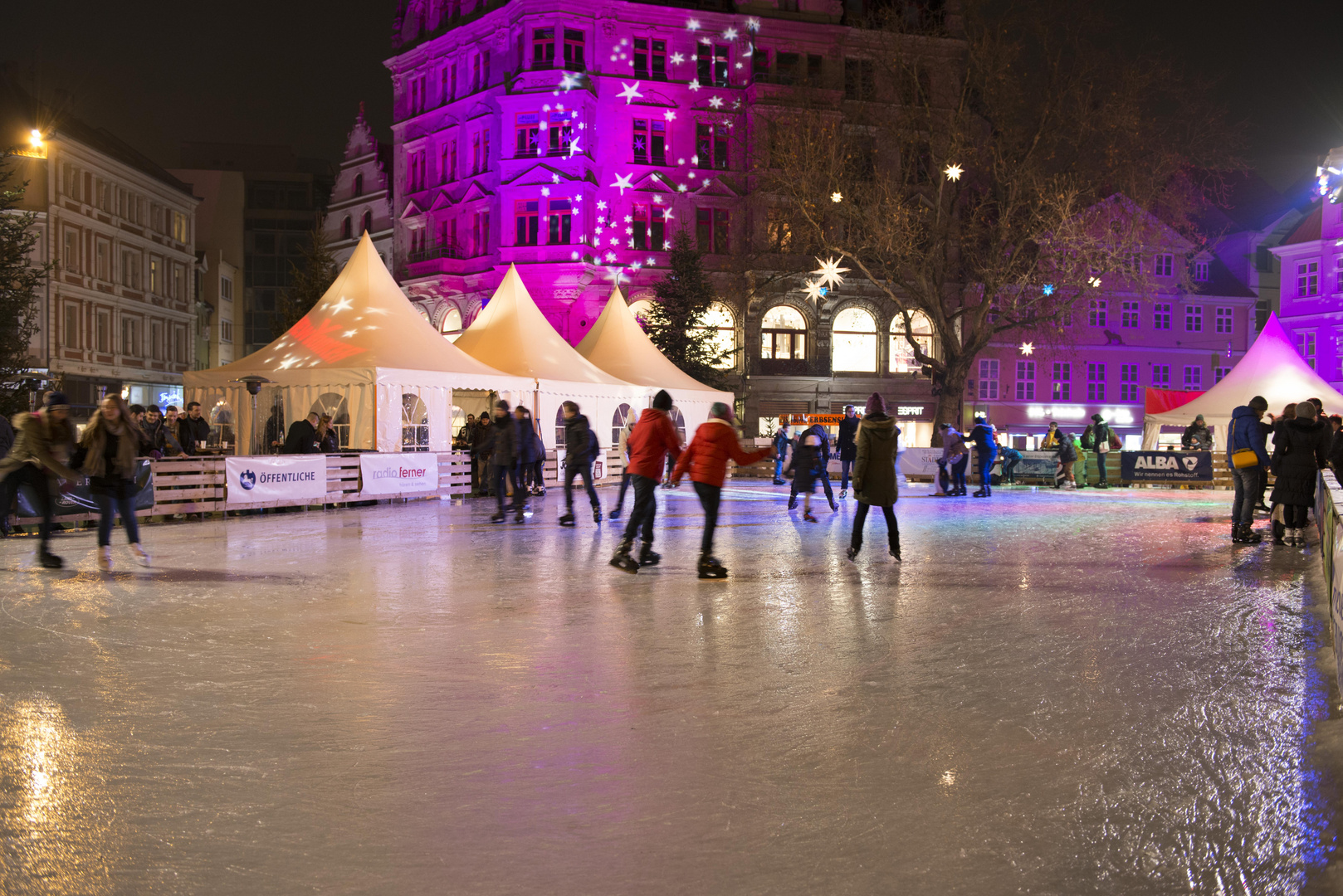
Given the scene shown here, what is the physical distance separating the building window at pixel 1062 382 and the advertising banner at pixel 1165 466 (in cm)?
2287

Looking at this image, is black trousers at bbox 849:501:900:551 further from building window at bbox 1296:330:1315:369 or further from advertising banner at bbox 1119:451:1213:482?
building window at bbox 1296:330:1315:369

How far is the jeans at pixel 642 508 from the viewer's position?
35.9 ft

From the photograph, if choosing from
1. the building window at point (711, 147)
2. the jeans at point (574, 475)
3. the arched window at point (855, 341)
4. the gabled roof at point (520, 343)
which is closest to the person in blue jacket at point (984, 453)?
the gabled roof at point (520, 343)

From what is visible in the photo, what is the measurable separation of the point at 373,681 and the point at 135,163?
171 ft

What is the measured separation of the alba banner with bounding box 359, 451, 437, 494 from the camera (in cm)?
2042

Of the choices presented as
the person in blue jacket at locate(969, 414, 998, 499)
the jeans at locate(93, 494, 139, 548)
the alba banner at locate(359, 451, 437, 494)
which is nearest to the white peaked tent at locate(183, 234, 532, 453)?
the alba banner at locate(359, 451, 437, 494)

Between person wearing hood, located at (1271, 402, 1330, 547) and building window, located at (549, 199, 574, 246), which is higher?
building window, located at (549, 199, 574, 246)

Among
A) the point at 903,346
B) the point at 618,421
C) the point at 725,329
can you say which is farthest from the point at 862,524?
the point at 903,346

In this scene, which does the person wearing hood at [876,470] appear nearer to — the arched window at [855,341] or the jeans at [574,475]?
the jeans at [574,475]

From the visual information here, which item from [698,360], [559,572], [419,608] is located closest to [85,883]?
[419,608]

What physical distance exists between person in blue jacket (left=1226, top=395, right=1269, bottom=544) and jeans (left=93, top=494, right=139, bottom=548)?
12390 millimetres

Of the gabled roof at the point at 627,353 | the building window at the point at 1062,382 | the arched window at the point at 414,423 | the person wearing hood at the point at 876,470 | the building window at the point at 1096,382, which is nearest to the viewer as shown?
the person wearing hood at the point at 876,470

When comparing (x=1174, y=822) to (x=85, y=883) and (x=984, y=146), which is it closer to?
(x=85, y=883)

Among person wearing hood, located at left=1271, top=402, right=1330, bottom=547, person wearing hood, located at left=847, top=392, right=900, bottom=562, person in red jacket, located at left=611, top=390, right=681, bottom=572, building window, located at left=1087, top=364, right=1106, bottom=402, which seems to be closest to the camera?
person in red jacket, located at left=611, top=390, right=681, bottom=572
